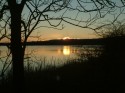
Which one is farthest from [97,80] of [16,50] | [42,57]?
[42,57]

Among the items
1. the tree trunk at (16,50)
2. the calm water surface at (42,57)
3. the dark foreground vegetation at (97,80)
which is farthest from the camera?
the dark foreground vegetation at (97,80)

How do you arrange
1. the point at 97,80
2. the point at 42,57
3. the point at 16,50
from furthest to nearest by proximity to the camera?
the point at 42,57 → the point at 97,80 → the point at 16,50

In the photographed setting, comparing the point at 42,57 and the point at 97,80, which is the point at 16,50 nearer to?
the point at 97,80

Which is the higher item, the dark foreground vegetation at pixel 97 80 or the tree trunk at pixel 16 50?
the tree trunk at pixel 16 50

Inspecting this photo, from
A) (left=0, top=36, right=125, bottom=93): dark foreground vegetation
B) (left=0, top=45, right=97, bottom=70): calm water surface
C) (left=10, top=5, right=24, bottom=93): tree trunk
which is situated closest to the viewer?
(left=10, top=5, right=24, bottom=93): tree trunk

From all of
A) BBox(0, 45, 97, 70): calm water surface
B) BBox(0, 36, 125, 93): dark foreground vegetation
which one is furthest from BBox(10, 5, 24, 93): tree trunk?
BBox(0, 36, 125, 93): dark foreground vegetation

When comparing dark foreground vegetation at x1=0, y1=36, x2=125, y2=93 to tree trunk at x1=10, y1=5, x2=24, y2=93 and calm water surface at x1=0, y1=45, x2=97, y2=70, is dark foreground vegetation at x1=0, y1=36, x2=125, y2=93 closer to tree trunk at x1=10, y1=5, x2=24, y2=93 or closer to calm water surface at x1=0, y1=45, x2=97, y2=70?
calm water surface at x1=0, y1=45, x2=97, y2=70

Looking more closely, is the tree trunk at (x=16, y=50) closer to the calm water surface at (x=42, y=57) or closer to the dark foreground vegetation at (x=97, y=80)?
the calm water surface at (x=42, y=57)

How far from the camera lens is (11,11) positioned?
521 cm

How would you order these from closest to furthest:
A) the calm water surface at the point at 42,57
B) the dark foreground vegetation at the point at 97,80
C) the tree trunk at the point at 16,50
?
the tree trunk at the point at 16,50 → the calm water surface at the point at 42,57 → the dark foreground vegetation at the point at 97,80

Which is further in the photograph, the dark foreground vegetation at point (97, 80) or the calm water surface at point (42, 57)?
the dark foreground vegetation at point (97, 80)

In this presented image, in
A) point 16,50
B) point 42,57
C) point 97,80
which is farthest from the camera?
point 42,57

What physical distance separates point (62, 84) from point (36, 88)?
1118mm

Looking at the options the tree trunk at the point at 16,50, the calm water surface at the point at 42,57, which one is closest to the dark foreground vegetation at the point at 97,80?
the calm water surface at the point at 42,57
